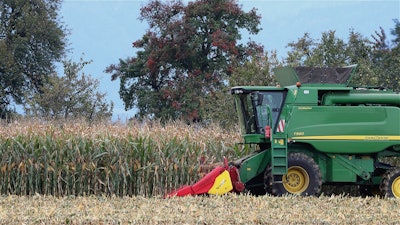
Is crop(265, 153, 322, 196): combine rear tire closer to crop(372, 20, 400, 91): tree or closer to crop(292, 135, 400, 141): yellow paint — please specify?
crop(292, 135, 400, 141): yellow paint

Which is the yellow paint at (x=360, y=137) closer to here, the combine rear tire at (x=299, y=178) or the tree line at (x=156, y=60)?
the combine rear tire at (x=299, y=178)

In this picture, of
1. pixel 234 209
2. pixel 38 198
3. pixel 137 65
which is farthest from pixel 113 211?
pixel 137 65

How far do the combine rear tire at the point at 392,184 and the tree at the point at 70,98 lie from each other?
680 inches

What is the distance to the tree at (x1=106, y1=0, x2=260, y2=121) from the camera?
104 feet

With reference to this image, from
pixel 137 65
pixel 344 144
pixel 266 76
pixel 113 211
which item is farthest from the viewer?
pixel 137 65

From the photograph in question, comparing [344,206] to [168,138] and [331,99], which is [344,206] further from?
[168,138]

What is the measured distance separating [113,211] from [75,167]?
3736 mm

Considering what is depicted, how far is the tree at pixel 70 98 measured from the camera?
28.8 meters

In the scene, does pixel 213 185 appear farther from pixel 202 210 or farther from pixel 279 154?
pixel 202 210

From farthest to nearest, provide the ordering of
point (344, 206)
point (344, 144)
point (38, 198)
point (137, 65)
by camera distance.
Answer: point (137, 65)
point (344, 144)
point (38, 198)
point (344, 206)

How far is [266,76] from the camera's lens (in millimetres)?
23828

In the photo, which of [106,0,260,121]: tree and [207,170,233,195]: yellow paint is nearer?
[207,170,233,195]: yellow paint

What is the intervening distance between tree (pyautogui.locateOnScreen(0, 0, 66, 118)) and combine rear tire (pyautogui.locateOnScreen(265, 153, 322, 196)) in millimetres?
21893

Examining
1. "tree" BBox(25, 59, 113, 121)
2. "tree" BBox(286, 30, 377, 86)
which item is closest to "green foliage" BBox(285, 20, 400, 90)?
"tree" BBox(286, 30, 377, 86)
